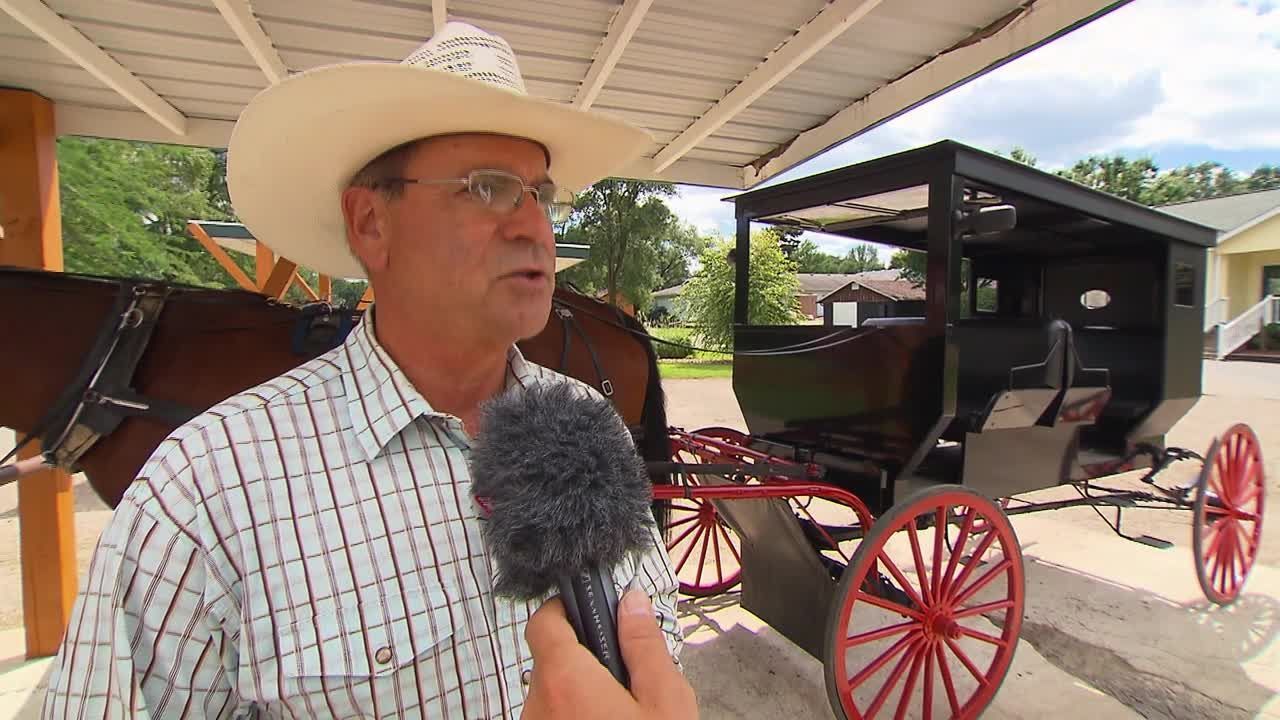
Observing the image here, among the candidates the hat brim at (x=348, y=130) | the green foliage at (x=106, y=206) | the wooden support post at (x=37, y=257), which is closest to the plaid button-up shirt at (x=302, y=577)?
the hat brim at (x=348, y=130)

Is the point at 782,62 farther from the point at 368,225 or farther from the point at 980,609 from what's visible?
the point at 980,609

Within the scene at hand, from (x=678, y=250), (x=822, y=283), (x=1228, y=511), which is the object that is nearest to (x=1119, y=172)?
(x=822, y=283)

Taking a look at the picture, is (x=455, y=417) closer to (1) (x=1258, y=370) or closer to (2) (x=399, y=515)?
(2) (x=399, y=515)

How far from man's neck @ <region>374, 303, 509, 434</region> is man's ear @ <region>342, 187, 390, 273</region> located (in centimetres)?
11

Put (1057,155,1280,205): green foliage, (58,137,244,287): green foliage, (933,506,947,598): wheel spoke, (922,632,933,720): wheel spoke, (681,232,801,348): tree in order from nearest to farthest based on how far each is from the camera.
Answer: (922,632,933,720): wheel spoke < (933,506,947,598): wheel spoke < (58,137,244,287): green foliage < (681,232,801,348): tree < (1057,155,1280,205): green foliage

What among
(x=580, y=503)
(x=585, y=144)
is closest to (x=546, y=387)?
(x=580, y=503)

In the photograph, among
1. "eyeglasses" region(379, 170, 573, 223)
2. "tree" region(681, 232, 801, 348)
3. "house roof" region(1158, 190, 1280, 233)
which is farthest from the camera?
"tree" region(681, 232, 801, 348)

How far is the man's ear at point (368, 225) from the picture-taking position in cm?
119

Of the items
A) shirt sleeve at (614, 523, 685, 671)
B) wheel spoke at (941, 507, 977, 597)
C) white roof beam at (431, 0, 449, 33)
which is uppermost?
white roof beam at (431, 0, 449, 33)

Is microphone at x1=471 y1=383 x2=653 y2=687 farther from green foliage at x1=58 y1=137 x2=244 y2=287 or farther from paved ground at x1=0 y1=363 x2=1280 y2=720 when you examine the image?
green foliage at x1=58 y1=137 x2=244 y2=287

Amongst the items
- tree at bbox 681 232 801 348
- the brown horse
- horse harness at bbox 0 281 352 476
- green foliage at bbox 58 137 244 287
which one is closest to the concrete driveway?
the brown horse

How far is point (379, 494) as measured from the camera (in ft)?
3.23

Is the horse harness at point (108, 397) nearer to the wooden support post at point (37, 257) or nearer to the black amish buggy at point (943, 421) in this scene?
the wooden support post at point (37, 257)

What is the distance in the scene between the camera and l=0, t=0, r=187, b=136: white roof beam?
8.16ft
